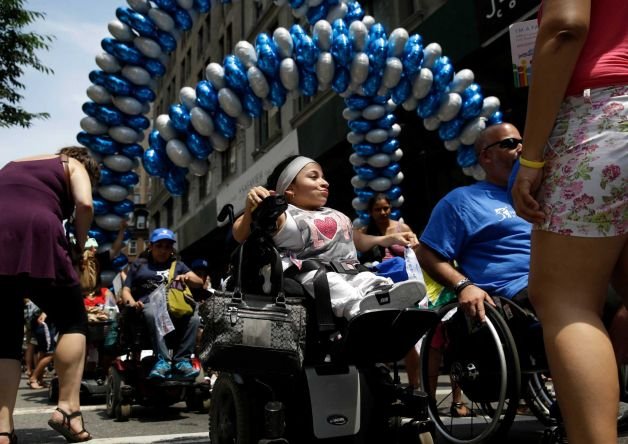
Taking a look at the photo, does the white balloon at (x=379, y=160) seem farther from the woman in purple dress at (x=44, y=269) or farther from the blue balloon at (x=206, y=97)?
the woman in purple dress at (x=44, y=269)

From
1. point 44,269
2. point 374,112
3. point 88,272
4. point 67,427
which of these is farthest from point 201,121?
point 67,427

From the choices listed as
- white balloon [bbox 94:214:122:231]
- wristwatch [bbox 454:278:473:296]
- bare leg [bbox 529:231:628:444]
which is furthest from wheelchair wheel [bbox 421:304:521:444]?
white balloon [bbox 94:214:122:231]

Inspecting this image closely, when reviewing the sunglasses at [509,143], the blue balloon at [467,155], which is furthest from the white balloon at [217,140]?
the sunglasses at [509,143]

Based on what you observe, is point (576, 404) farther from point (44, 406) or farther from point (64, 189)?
point (44, 406)

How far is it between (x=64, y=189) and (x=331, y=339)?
6.22 ft

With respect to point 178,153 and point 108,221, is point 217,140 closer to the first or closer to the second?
point 178,153

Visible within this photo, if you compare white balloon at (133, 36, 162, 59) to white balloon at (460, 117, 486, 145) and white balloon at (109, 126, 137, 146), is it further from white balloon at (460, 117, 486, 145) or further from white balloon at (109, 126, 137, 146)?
white balloon at (460, 117, 486, 145)

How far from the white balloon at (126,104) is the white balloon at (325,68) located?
1.92m

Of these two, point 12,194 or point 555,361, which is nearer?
point 555,361

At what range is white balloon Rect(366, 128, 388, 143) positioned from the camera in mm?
7504

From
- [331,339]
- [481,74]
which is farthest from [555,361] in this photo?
[481,74]

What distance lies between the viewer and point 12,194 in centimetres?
329

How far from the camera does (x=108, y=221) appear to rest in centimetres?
629

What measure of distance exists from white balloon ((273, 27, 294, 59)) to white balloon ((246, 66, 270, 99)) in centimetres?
31
